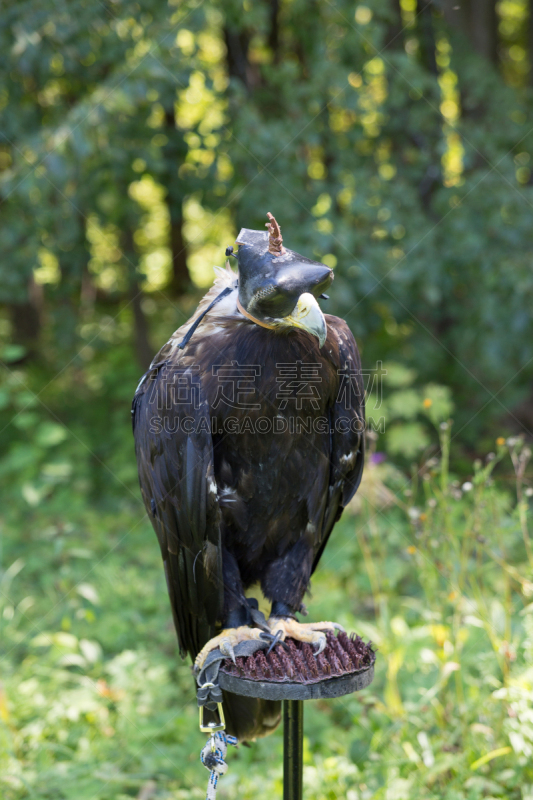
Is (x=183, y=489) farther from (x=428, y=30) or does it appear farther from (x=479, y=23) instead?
(x=479, y=23)

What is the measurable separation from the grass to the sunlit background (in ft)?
0.05

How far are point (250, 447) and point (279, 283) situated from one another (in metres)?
0.49

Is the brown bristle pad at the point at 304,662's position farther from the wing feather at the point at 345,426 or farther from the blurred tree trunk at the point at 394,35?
the blurred tree trunk at the point at 394,35

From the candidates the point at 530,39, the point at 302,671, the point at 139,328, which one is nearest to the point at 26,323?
the point at 139,328

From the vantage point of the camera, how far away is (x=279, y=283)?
142cm

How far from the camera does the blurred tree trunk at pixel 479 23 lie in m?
5.24

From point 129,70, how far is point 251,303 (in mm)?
2551

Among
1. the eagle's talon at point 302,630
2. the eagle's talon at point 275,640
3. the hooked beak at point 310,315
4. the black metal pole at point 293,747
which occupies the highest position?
the hooked beak at point 310,315

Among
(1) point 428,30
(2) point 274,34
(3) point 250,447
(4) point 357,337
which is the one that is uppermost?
(2) point 274,34

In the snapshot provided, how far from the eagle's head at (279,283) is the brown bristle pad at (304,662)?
90cm

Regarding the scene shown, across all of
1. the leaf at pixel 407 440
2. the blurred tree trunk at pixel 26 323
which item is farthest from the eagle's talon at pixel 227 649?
the blurred tree trunk at pixel 26 323

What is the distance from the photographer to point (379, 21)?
161 inches

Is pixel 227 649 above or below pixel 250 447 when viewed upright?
below

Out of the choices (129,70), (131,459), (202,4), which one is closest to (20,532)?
(131,459)
